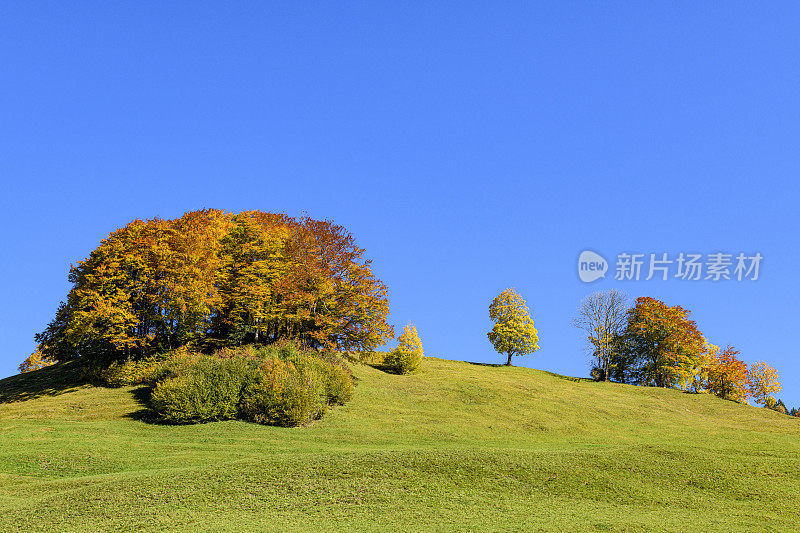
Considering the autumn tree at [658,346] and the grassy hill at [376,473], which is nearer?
the grassy hill at [376,473]

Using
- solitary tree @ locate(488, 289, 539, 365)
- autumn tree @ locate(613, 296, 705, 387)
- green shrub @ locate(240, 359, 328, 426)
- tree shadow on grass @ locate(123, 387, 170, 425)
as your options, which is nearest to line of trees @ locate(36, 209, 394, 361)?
tree shadow on grass @ locate(123, 387, 170, 425)

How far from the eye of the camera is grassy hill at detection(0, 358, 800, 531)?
17.4 meters

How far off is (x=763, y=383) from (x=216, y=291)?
58.4 meters

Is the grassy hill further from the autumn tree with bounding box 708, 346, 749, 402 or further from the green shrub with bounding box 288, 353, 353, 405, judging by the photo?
the autumn tree with bounding box 708, 346, 749, 402

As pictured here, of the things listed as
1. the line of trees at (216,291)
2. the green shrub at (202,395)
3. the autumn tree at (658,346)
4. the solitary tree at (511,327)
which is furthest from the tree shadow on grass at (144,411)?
the autumn tree at (658,346)

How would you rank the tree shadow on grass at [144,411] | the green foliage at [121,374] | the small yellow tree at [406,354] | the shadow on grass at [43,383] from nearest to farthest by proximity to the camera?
the tree shadow on grass at [144,411] < the green foliage at [121,374] < the shadow on grass at [43,383] < the small yellow tree at [406,354]

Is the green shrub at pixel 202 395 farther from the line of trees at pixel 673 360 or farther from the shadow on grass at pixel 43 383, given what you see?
the line of trees at pixel 673 360

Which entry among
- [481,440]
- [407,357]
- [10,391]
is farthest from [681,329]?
[10,391]

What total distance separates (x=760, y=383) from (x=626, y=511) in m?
56.3

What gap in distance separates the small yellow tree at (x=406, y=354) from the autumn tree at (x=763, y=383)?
127 feet

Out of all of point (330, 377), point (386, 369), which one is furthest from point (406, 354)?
point (330, 377)

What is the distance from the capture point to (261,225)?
4944 centimetres

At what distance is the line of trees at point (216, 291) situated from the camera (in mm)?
42094

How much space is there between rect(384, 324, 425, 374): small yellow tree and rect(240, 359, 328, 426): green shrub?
17231mm
